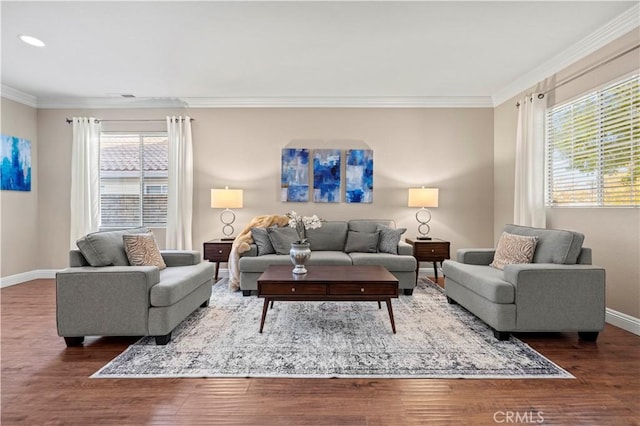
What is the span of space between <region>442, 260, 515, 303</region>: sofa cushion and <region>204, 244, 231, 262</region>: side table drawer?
288cm

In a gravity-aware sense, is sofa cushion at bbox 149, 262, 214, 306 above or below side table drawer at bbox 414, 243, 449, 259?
below

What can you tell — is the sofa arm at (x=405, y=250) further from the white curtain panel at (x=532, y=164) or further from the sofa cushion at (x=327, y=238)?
the white curtain panel at (x=532, y=164)

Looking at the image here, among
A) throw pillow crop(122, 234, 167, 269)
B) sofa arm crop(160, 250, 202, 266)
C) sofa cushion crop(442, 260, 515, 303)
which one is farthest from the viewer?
sofa arm crop(160, 250, 202, 266)

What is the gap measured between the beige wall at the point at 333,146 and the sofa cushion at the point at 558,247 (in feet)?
7.18

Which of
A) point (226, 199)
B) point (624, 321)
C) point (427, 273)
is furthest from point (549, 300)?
point (226, 199)

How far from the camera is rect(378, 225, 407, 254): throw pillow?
449 centimetres

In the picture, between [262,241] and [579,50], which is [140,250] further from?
[579,50]

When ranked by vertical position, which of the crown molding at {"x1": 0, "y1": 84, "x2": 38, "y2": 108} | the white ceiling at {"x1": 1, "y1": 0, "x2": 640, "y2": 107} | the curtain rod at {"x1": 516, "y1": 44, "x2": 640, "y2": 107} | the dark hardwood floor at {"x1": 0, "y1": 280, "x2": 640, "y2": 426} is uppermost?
the white ceiling at {"x1": 1, "y1": 0, "x2": 640, "y2": 107}

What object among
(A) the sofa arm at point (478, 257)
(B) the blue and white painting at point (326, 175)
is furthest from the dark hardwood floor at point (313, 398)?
(B) the blue and white painting at point (326, 175)

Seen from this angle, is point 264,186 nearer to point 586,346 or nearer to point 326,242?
point 326,242

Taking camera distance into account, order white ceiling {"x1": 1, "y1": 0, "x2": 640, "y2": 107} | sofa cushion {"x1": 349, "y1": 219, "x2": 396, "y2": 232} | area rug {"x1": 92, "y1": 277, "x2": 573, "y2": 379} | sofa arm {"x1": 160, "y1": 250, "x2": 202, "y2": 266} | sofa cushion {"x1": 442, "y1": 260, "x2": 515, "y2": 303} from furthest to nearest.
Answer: sofa cushion {"x1": 349, "y1": 219, "x2": 396, "y2": 232} < sofa arm {"x1": 160, "y1": 250, "x2": 202, "y2": 266} < white ceiling {"x1": 1, "y1": 0, "x2": 640, "y2": 107} < sofa cushion {"x1": 442, "y1": 260, "x2": 515, "y2": 303} < area rug {"x1": 92, "y1": 277, "x2": 573, "y2": 379}

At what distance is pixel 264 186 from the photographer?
5.37 meters

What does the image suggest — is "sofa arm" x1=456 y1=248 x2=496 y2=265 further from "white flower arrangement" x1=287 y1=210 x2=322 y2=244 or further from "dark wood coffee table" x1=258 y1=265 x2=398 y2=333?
"white flower arrangement" x1=287 y1=210 x2=322 y2=244

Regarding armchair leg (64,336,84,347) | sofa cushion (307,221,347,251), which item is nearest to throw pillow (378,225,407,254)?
sofa cushion (307,221,347,251)
